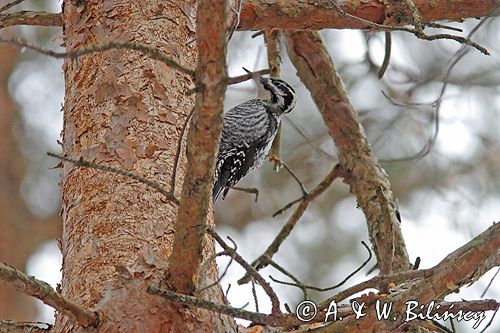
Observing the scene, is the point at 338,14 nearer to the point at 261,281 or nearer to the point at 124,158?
the point at 124,158

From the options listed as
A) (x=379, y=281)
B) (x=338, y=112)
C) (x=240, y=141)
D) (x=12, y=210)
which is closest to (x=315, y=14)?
(x=338, y=112)

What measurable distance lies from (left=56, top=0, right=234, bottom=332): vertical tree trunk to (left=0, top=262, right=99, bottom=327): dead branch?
67 mm

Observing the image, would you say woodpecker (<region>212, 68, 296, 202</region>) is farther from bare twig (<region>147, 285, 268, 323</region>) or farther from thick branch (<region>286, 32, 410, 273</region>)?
bare twig (<region>147, 285, 268, 323</region>)

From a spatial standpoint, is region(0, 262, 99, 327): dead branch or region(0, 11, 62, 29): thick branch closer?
region(0, 262, 99, 327): dead branch

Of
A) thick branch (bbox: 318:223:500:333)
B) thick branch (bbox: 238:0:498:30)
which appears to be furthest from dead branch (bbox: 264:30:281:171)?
thick branch (bbox: 318:223:500:333)

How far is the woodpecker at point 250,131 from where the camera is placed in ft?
12.2

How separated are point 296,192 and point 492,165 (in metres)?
1.46

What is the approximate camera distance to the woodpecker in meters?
3.71

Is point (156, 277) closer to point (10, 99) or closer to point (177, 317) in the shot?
point (177, 317)

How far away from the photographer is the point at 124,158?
231 centimetres

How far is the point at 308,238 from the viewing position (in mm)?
6660

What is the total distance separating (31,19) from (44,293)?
1388 millimetres

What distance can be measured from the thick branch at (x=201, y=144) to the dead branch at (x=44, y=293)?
0.22 m

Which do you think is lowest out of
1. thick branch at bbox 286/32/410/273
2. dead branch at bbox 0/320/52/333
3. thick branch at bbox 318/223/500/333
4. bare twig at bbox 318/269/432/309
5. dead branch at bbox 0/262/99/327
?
thick branch at bbox 318/223/500/333
